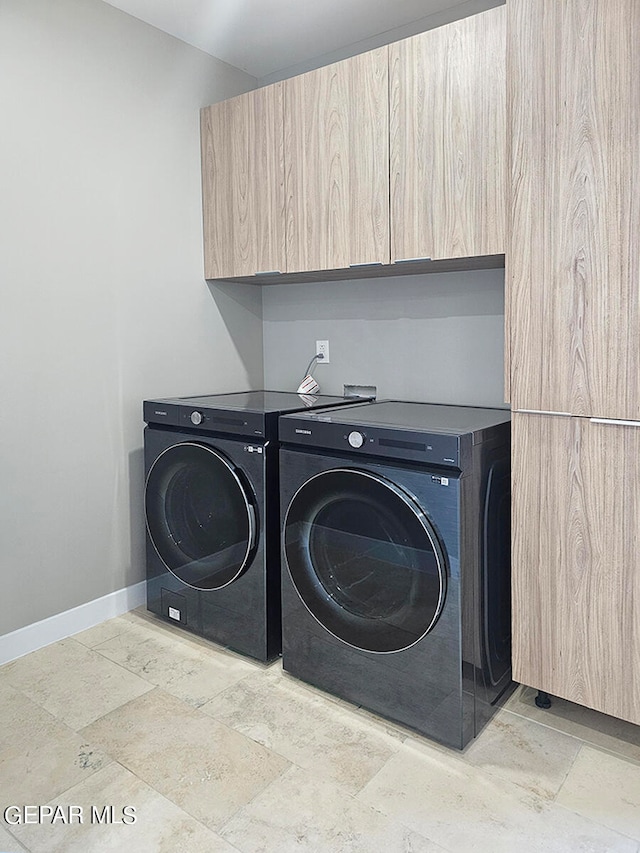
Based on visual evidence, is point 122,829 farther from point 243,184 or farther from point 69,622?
point 243,184

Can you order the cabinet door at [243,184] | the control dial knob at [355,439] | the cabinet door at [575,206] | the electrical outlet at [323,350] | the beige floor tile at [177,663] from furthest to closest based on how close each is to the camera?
the electrical outlet at [323,350], the cabinet door at [243,184], the beige floor tile at [177,663], the control dial knob at [355,439], the cabinet door at [575,206]

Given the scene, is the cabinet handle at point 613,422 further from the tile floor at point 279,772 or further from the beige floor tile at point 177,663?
the beige floor tile at point 177,663

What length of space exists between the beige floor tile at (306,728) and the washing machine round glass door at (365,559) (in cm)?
24

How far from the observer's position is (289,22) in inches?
98.3

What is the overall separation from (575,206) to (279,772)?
5.53 ft

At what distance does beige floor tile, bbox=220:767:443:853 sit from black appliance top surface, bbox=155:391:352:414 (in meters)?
1.14

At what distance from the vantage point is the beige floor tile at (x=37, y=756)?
162cm

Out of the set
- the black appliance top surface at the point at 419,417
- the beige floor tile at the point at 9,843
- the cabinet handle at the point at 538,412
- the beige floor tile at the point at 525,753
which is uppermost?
the cabinet handle at the point at 538,412

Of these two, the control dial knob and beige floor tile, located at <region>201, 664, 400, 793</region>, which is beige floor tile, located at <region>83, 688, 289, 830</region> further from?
the control dial knob

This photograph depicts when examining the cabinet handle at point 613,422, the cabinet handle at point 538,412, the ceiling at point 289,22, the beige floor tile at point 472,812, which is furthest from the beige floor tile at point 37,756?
the ceiling at point 289,22

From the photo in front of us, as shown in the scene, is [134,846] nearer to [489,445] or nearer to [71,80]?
[489,445]

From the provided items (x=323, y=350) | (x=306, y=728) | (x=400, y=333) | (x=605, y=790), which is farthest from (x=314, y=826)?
(x=323, y=350)

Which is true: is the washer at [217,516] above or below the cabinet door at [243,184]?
below

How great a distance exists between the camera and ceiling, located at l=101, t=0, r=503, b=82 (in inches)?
93.5
